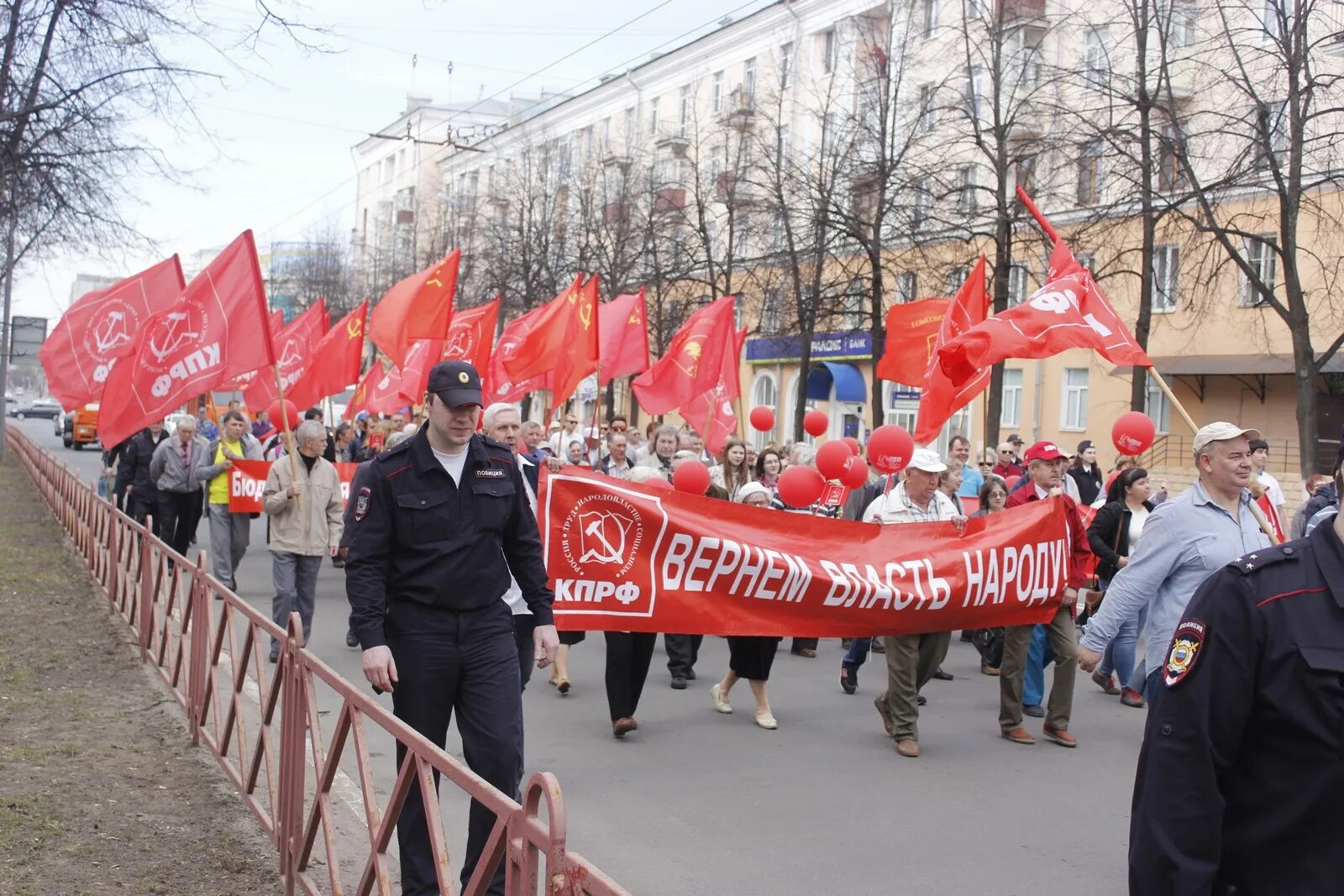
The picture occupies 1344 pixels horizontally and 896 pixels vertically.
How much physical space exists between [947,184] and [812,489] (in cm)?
1494

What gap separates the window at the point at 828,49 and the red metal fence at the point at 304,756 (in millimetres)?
31333

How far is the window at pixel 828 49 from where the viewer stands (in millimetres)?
37591

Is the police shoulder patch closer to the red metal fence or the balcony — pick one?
the red metal fence

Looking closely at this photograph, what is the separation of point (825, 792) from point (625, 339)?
39.0 ft

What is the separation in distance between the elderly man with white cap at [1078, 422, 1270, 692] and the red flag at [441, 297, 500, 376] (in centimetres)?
1193

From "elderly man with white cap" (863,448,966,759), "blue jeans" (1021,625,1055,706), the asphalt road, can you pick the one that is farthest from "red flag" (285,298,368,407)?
"blue jeans" (1021,625,1055,706)

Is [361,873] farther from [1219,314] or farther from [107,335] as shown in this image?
[1219,314]

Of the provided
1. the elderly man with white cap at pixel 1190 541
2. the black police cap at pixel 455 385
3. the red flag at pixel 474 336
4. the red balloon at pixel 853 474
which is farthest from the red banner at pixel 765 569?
the red flag at pixel 474 336

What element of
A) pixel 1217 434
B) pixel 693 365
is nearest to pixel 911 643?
pixel 1217 434

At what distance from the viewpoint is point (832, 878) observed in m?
5.61

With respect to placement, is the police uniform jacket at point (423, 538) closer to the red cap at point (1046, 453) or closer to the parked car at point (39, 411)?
the red cap at point (1046, 453)

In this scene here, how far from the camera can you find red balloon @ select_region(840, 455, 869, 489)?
10742mm

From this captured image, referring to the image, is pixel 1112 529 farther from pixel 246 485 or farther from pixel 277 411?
pixel 277 411

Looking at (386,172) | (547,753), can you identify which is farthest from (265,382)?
(386,172)
